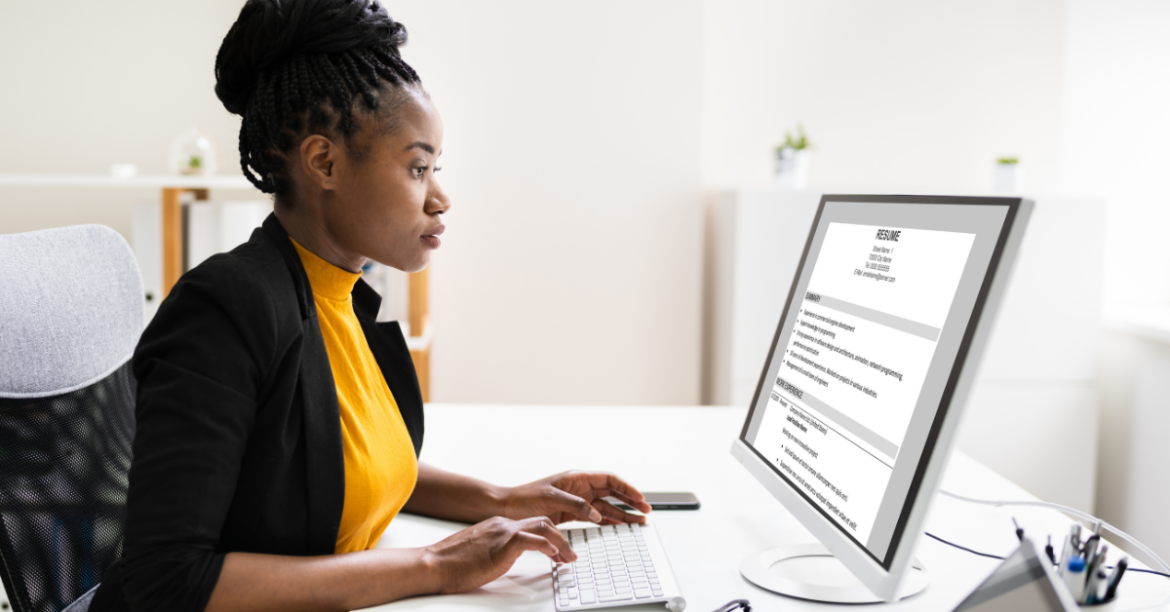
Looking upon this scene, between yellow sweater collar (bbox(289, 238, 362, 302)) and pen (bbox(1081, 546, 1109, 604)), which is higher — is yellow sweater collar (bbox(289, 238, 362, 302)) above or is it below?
above

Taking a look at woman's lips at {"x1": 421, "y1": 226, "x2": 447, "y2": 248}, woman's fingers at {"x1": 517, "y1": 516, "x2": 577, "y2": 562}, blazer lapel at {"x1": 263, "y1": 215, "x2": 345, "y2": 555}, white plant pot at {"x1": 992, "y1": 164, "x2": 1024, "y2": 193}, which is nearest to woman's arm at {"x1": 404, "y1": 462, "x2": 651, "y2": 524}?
woman's fingers at {"x1": 517, "y1": 516, "x2": 577, "y2": 562}

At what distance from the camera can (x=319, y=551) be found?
2.83 ft

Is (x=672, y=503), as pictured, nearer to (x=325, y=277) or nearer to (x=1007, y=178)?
(x=325, y=277)

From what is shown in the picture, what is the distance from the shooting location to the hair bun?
0.89 meters

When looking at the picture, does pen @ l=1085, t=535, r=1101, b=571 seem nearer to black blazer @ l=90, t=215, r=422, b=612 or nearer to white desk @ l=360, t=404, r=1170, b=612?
white desk @ l=360, t=404, r=1170, b=612

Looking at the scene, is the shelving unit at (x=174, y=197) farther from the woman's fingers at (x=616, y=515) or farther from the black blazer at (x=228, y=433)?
the black blazer at (x=228, y=433)

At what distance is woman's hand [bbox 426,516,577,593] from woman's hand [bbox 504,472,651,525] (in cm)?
16

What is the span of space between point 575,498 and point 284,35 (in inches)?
26.1

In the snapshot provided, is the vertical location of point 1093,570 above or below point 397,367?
below

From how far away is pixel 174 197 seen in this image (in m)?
2.31

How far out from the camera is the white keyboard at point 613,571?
0.84m

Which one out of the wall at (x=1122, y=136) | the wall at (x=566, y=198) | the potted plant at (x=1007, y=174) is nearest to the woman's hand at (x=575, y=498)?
the wall at (x=566, y=198)

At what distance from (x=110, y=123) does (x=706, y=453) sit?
2.27 m

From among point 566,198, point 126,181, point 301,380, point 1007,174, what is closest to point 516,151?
point 566,198
